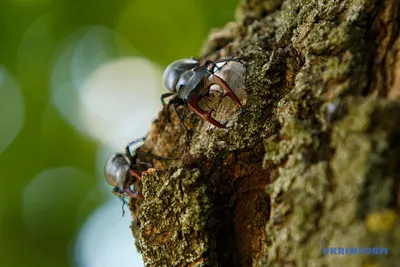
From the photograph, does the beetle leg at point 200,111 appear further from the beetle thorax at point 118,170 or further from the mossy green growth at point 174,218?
the beetle thorax at point 118,170

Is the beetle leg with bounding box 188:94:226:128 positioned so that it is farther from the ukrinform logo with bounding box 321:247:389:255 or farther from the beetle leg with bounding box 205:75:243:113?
the ukrinform logo with bounding box 321:247:389:255

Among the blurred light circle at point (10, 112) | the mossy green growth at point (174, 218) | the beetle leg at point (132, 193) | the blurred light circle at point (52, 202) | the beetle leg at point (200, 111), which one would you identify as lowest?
the mossy green growth at point (174, 218)

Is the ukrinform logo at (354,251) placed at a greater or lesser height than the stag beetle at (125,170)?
lesser

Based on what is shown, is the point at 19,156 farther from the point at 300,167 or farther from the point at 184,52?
the point at 300,167

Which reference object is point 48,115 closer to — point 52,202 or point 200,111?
point 52,202

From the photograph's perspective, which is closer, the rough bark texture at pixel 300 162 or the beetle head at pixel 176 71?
the rough bark texture at pixel 300 162

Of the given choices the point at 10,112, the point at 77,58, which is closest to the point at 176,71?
the point at 10,112

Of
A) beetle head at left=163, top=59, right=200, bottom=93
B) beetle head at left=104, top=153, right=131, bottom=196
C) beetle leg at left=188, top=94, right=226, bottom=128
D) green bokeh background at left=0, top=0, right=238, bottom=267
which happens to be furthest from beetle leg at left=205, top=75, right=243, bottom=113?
green bokeh background at left=0, top=0, right=238, bottom=267

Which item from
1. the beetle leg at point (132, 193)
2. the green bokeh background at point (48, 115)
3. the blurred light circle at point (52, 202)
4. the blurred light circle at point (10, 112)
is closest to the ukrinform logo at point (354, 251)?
the beetle leg at point (132, 193)
